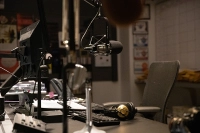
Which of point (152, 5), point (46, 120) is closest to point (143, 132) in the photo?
point (46, 120)

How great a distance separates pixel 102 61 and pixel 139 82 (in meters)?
0.64

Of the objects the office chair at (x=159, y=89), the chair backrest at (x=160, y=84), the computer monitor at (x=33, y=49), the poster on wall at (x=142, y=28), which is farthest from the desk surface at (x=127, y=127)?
the poster on wall at (x=142, y=28)

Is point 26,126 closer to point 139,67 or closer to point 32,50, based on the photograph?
point 32,50

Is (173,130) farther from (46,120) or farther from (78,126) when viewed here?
(46,120)

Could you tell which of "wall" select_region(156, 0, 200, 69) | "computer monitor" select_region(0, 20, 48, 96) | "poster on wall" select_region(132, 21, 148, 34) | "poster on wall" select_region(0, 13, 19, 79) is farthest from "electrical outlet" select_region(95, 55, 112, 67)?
"computer monitor" select_region(0, 20, 48, 96)

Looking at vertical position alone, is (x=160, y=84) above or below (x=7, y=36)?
below

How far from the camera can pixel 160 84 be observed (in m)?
2.13

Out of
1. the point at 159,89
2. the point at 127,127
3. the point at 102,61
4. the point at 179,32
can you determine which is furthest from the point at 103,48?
the point at 102,61

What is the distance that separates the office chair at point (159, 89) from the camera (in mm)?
1948

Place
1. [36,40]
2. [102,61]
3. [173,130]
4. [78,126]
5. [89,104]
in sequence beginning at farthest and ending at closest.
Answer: [102,61] < [36,40] < [78,126] < [89,104] < [173,130]

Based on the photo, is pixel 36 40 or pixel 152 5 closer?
pixel 36 40

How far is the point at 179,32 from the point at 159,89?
79.7 inches

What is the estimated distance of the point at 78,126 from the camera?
3.97 feet

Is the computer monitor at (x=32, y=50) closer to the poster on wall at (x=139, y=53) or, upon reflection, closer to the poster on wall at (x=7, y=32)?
the poster on wall at (x=7, y=32)
